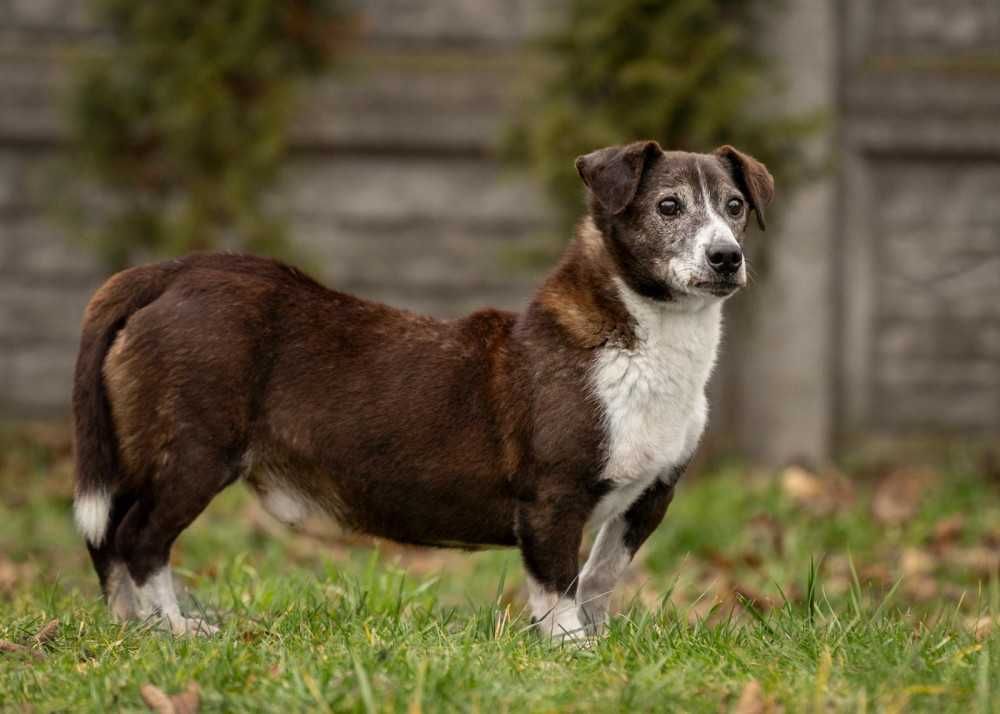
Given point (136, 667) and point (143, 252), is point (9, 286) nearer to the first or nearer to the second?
point (143, 252)

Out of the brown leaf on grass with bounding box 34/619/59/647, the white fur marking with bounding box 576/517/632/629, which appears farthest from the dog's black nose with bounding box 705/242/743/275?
the brown leaf on grass with bounding box 34/619/59/647

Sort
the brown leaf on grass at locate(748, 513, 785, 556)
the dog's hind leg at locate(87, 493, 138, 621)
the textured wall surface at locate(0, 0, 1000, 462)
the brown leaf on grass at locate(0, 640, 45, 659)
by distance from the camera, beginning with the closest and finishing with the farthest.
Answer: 1. the brown leaf on grass at locate(0, 640, 45, 659)
2. the dog's hind leg at locate(87, 493, 138, 621)
3. the brown leaf on grass at locate(748, 513, 785, 556)
4. the textured wall surface at locate(0, 0, 1000, 462)

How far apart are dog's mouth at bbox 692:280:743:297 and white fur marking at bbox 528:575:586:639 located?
3.30 ft

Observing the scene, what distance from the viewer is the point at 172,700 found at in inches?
129

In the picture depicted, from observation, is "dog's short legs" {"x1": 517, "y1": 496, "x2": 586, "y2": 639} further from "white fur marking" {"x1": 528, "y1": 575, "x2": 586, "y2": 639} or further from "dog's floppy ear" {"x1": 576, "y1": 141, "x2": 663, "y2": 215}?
"dog's floppy ear" {"x1": 576, "y1": 141, "x2": 663, "y2": 215}

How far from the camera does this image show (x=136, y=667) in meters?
3.54

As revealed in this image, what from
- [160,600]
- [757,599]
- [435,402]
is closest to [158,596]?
[160,600]

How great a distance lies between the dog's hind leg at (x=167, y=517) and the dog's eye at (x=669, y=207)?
1529mm

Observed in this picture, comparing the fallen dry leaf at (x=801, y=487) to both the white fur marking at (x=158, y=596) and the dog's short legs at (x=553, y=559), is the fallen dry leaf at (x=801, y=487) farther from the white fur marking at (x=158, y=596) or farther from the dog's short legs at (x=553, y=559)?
the white fur marking at (x=158, y=596)

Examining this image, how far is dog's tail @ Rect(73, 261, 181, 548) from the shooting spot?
14.2 ft

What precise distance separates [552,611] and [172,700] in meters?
1.30

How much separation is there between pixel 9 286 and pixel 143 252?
1.09 meters

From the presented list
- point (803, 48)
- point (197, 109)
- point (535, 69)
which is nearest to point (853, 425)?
point (803, 48)

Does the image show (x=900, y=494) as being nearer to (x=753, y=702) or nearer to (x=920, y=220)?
(x=920, y=220)
